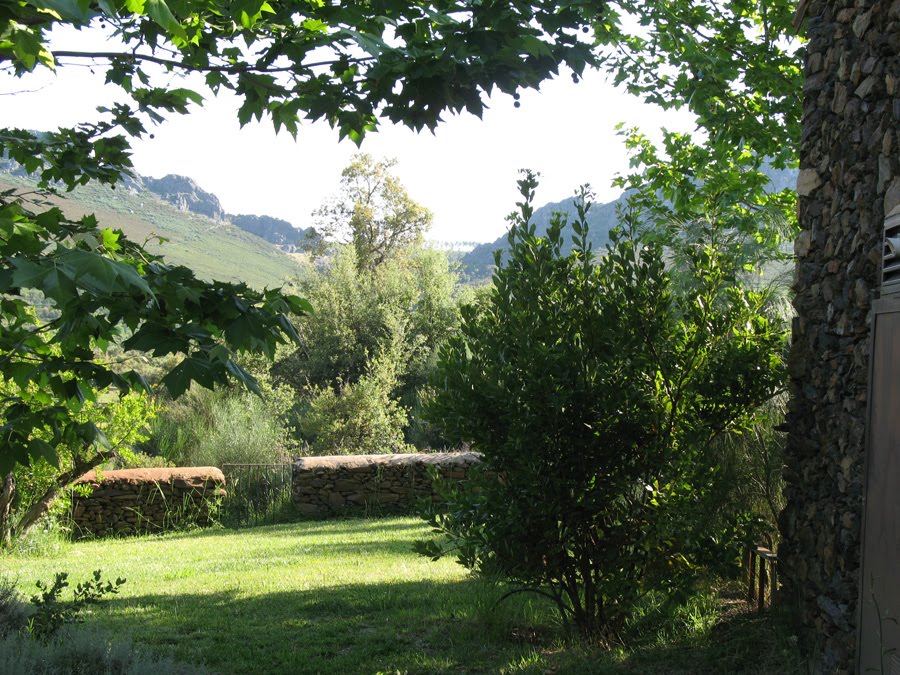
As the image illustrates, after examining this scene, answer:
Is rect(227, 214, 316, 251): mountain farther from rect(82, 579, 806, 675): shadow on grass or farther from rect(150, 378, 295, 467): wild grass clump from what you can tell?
rect(82, 579, 806, 675): shadow on grass

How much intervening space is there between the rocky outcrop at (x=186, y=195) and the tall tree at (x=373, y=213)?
61.7 m

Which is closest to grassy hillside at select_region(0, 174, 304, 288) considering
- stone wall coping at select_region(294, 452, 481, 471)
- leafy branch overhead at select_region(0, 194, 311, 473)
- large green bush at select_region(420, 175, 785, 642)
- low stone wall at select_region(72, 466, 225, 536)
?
low stone wall at select_region(72, 466, 225, 536)

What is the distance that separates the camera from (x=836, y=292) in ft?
13.1

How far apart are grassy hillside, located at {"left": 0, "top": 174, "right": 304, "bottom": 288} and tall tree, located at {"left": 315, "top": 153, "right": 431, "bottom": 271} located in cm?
2492

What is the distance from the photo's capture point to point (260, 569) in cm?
757

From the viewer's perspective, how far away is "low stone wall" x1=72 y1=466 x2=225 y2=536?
11.1 m

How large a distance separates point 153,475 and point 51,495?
1825 mm

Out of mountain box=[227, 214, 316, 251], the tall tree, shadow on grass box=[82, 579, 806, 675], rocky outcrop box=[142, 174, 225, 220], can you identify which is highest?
rocky outcrop box=[142, 174, 225, 220]

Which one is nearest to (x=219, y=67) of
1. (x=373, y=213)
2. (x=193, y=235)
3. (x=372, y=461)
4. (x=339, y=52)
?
(x=339, y=52)

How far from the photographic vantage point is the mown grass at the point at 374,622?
423 centimetres

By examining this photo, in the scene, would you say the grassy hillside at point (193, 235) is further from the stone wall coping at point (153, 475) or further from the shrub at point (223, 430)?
the stone wall coping at point (153, 475)

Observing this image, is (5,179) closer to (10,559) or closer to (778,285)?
(10,559)

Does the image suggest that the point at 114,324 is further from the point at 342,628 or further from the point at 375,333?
the point at 375,333

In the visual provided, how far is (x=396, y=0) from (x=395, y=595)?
4.35 meters
